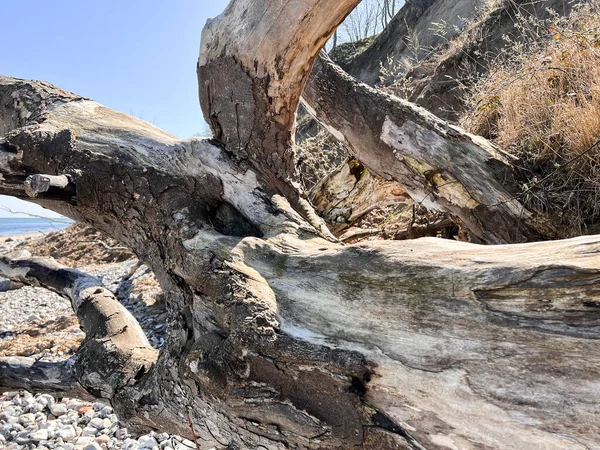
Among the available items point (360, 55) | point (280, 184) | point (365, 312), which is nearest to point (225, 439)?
point (365, 312)

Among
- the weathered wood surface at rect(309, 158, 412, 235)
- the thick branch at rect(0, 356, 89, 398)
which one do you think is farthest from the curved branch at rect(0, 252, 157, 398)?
the weathered wood surface at rect(309, 158, 412, 235)

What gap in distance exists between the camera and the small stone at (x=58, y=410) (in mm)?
4070

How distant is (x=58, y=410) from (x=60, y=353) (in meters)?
1.38

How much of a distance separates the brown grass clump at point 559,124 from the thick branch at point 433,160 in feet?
0.53

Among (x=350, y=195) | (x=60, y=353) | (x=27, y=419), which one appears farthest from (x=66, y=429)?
(x=350, y=195)

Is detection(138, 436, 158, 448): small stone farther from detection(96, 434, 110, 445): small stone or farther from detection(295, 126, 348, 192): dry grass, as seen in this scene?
detection(295, 126, 348, 192): dry grass

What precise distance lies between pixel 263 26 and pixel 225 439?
1808 mm

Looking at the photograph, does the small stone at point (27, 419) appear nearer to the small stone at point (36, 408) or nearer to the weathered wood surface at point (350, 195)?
the small stone at point (36, 408)

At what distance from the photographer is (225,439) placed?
5.20 ft

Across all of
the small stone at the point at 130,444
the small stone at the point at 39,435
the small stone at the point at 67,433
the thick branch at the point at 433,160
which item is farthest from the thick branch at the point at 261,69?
the small stone at the point at 39,435

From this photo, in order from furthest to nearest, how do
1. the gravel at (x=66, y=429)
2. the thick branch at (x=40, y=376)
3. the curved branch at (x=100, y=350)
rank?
the gravel at (x=66, y=429) → the thick branch at (x=40, y=376) → the curved branch at (x=100, y=350)

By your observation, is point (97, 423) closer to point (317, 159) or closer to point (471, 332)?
point (471, 332)

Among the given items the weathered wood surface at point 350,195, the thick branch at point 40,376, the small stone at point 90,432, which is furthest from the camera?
the weathered wood surface at point 350,195

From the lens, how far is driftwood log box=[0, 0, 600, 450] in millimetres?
1073
